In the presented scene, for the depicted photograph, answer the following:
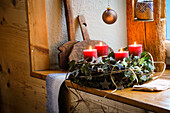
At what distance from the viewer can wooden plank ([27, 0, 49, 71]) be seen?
1627 mm

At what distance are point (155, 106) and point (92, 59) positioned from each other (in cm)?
47

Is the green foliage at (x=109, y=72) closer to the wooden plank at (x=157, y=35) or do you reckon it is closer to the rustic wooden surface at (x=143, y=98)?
the rustic wooden surface at (x=143, y=98)

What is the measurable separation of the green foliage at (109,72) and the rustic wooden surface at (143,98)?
0.05 meters

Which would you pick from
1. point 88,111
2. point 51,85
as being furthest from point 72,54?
point 88,111

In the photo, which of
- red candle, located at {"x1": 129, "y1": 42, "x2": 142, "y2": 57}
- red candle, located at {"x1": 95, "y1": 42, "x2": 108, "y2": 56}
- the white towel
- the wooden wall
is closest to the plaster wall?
the wooden wall

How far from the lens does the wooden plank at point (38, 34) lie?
163cm

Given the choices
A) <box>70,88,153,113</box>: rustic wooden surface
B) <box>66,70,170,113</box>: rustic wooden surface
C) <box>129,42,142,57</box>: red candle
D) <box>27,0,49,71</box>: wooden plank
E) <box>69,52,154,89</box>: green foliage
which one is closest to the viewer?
<box>66,70,170,113</box>: rustic wooden surface

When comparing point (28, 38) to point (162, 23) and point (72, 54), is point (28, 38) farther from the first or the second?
point (162, 23)

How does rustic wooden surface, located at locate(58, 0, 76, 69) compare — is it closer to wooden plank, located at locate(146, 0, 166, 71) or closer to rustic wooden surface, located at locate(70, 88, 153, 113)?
rustic wooden surface, located at locate(70, 88, 153, 113)

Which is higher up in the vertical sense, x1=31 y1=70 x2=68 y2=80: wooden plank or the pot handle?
the pot handle

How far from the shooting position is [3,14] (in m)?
1.98

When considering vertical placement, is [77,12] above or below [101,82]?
above

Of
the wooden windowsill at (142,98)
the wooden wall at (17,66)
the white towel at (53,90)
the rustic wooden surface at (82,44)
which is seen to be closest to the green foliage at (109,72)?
the wooden windowsill at (142,98)

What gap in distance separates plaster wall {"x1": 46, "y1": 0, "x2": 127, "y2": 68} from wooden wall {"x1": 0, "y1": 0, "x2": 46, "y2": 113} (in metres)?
0.21
